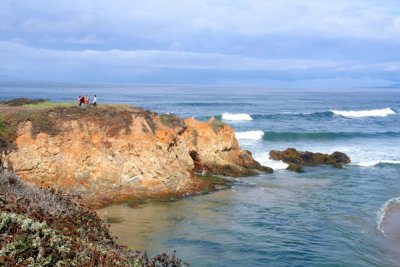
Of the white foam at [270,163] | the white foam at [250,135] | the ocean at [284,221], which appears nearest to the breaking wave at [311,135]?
the white foam at [250,135]

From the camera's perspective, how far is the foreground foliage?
6.17 metres

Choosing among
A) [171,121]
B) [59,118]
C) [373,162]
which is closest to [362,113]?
[373,162]

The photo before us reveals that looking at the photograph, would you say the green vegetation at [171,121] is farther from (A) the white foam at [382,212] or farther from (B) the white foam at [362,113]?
(B) the white foam at [362,113]

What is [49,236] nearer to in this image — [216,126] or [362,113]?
[216,126]

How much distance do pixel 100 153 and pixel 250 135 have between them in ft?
87.3

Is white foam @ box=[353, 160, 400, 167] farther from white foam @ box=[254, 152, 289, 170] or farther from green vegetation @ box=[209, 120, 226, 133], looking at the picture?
green vegetation @ box=[209, 120, 226, 133]

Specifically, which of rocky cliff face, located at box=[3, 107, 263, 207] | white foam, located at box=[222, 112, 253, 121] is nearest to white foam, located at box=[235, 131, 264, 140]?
white foam, located at box=[222, 112, 253, 121]

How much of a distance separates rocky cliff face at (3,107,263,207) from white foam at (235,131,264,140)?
21293 millimetres

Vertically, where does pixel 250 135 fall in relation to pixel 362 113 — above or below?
below

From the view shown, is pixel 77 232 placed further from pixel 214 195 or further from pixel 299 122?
pixel 299 122

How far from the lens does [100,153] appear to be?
73.4 feet

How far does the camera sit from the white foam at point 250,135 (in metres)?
46.4

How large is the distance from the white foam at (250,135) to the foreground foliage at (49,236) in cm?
3807

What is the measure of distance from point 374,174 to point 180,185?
13.7 meters
